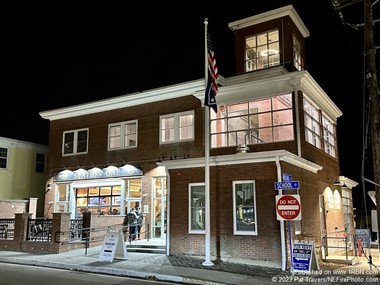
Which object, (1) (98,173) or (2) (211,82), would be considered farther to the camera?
(1) (98,173)

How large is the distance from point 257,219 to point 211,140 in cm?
589

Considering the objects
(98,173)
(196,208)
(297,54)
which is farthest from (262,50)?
(98,173)

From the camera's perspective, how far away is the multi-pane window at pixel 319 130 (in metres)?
18.8

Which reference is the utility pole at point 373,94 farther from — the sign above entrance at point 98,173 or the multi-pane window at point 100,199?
the multi-pane window at point 100,199

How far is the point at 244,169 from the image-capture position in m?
15.3

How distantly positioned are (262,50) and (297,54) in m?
1.94

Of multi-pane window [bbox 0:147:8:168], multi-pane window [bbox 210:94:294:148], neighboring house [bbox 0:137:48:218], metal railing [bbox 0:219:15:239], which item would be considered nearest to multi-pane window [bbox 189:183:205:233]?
multi-pane window [bbox 210:94:294:148]

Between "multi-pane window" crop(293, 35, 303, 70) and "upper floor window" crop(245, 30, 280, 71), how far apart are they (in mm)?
929

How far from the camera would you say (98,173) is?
76.5 feet

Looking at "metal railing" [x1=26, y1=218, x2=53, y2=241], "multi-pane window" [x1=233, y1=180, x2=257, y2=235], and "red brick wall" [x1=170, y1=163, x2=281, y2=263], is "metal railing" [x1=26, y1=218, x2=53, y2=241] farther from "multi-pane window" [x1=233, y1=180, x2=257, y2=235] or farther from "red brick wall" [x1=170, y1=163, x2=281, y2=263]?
"multi-pane window" [x1=233, y1=180, x2=257, y2=235]

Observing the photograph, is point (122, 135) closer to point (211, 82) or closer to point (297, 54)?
point (211, 82)

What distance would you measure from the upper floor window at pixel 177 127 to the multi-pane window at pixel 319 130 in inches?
229

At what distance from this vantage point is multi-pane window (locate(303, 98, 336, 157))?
18.8m

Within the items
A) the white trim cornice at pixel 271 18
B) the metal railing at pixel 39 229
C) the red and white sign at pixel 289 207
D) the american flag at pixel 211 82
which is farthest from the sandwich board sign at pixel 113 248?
the white trim cornice at pixel 271 18
